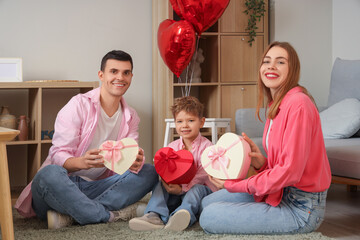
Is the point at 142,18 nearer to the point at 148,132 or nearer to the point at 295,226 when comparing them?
the point at 148,132

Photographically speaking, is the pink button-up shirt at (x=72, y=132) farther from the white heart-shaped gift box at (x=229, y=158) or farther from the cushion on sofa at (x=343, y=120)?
the cushion on sofa at (x=343, y=120)

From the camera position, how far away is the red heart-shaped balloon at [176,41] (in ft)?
9.09

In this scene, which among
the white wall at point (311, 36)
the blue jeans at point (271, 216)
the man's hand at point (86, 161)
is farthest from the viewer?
the white wall at point (311, 36)

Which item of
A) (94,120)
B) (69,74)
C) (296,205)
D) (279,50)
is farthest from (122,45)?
(296,205)

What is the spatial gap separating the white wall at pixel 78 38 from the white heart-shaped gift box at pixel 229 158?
1.70 meters

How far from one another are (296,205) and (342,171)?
20.8 inches

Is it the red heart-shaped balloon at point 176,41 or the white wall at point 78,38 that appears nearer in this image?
the red heart-shaped balloon at point 176,41

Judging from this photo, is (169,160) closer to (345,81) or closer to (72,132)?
(72,132)

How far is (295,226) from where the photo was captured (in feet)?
5.35

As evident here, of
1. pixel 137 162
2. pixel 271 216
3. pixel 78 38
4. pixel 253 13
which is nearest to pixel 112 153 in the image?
A: pixel 137 162

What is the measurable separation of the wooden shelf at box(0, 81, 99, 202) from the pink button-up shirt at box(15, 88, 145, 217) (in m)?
0.66

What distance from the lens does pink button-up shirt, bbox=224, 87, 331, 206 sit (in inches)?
60.1

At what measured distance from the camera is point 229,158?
1689 millimetres

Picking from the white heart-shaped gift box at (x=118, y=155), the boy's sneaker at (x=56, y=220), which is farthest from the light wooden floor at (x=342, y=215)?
the boy's sneaker at (x=56, y=220)
